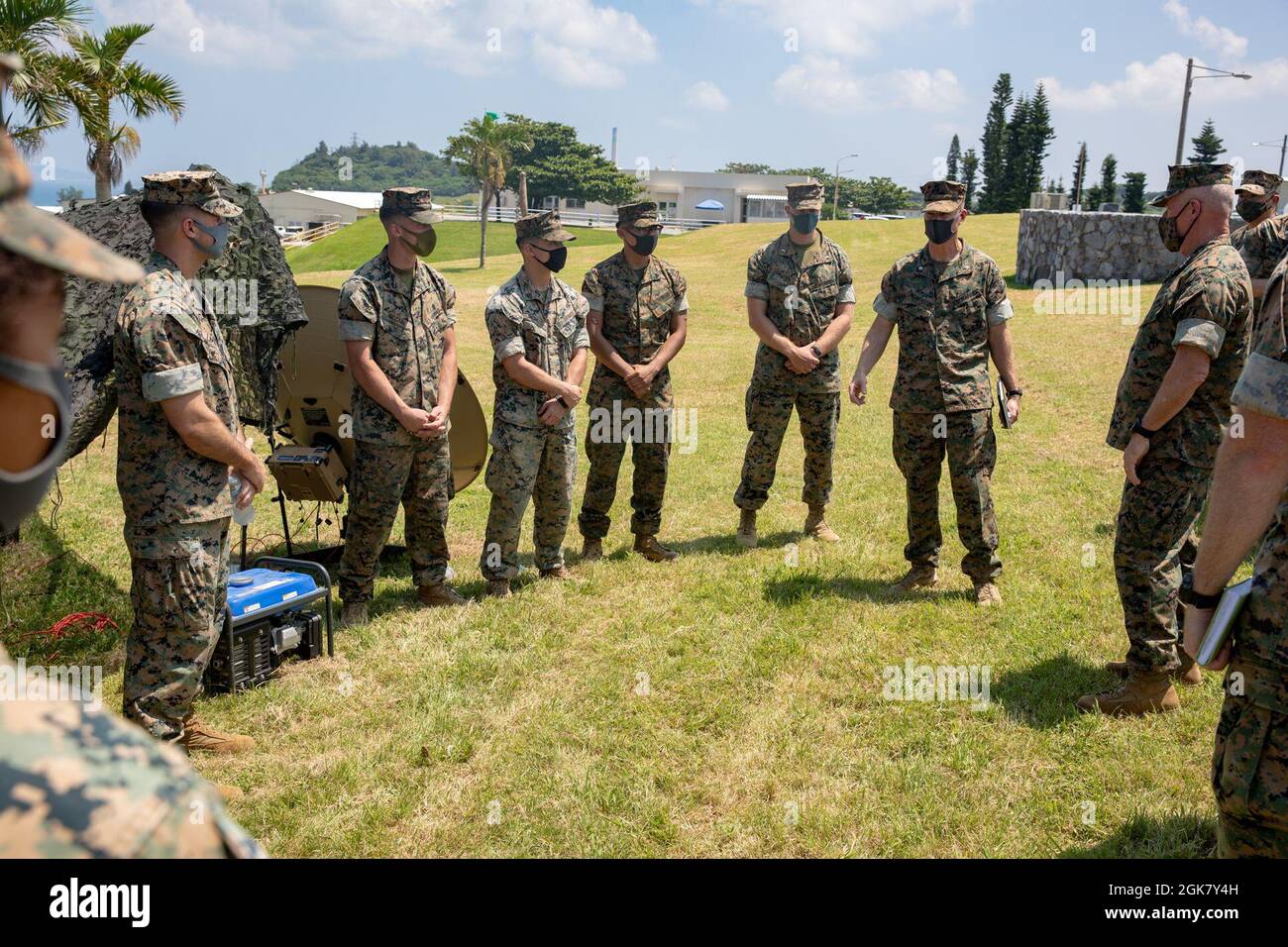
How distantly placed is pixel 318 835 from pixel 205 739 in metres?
0.95

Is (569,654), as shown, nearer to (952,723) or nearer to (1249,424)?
(952,723)

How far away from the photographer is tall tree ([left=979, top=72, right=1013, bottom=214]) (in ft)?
198

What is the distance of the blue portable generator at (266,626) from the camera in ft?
16.0

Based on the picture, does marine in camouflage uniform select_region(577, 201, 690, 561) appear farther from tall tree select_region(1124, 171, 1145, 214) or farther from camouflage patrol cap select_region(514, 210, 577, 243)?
tall tree select_region(1124, 171, 1145, 214)

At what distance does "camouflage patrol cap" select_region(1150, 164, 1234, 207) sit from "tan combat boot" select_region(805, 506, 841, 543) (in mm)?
3698

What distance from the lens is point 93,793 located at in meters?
1.02

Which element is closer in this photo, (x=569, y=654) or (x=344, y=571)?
(x=569, y=654)

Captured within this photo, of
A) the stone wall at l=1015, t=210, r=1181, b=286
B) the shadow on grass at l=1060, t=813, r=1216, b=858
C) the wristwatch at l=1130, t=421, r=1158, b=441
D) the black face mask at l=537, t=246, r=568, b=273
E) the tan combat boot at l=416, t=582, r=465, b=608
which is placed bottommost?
the tan combat boot at l=416, t=582, r=465, b=608

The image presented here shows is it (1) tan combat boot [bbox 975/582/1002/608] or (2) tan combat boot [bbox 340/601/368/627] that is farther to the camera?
(1) tan combat boot [bbox 975/582/1002/608]

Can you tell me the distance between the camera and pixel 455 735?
4.46 m

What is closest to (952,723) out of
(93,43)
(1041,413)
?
(1041,413)

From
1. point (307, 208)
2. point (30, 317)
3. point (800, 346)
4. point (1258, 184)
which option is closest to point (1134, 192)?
point (1258, 184)

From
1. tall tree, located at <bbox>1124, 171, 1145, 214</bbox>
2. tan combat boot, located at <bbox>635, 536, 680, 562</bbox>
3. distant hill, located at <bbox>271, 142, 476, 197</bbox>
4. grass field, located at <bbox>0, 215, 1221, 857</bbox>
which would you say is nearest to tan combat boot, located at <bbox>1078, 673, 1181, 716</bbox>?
grass field, located at <bbox>0, 215, 1221, 857</bbox>

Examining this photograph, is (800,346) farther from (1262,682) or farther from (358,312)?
(1262,682)
